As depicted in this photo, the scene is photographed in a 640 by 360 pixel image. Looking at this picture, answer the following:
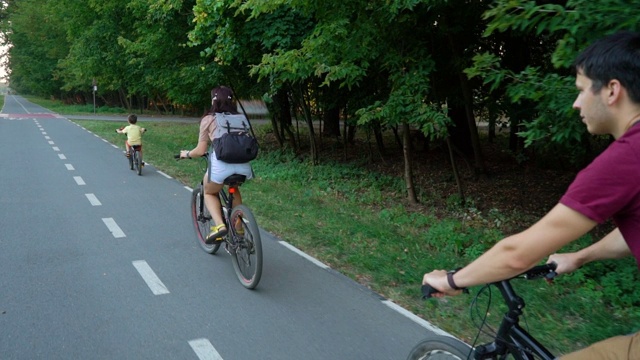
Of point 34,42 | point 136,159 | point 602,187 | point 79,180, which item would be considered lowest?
point 79,180

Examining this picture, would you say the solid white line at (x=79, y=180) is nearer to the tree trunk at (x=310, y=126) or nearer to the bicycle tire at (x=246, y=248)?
the tree trunk at (x=310, y=126)

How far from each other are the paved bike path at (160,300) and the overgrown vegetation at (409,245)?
0.40 metres

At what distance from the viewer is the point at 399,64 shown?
888 centimetres

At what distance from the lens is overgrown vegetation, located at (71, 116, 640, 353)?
4625mm

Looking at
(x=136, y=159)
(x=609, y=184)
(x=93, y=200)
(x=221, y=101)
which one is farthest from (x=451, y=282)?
(x=136, y=159)

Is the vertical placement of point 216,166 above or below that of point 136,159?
above

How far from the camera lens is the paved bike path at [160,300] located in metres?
4.12

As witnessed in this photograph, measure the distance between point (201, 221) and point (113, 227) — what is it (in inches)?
70.3

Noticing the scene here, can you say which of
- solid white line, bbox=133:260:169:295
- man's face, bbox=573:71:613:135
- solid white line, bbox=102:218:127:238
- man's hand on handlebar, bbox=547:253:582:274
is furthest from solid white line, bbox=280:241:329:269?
man's face, bbox=573:71:613:135

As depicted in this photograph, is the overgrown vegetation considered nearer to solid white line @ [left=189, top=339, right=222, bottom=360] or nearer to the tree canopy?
the tree canopy

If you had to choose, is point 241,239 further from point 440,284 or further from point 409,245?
point 440,284

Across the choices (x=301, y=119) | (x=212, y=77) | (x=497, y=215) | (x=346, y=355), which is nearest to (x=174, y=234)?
(x=346, y=355)

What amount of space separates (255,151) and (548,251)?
4324 mm

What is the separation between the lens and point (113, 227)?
7875 millimetres
